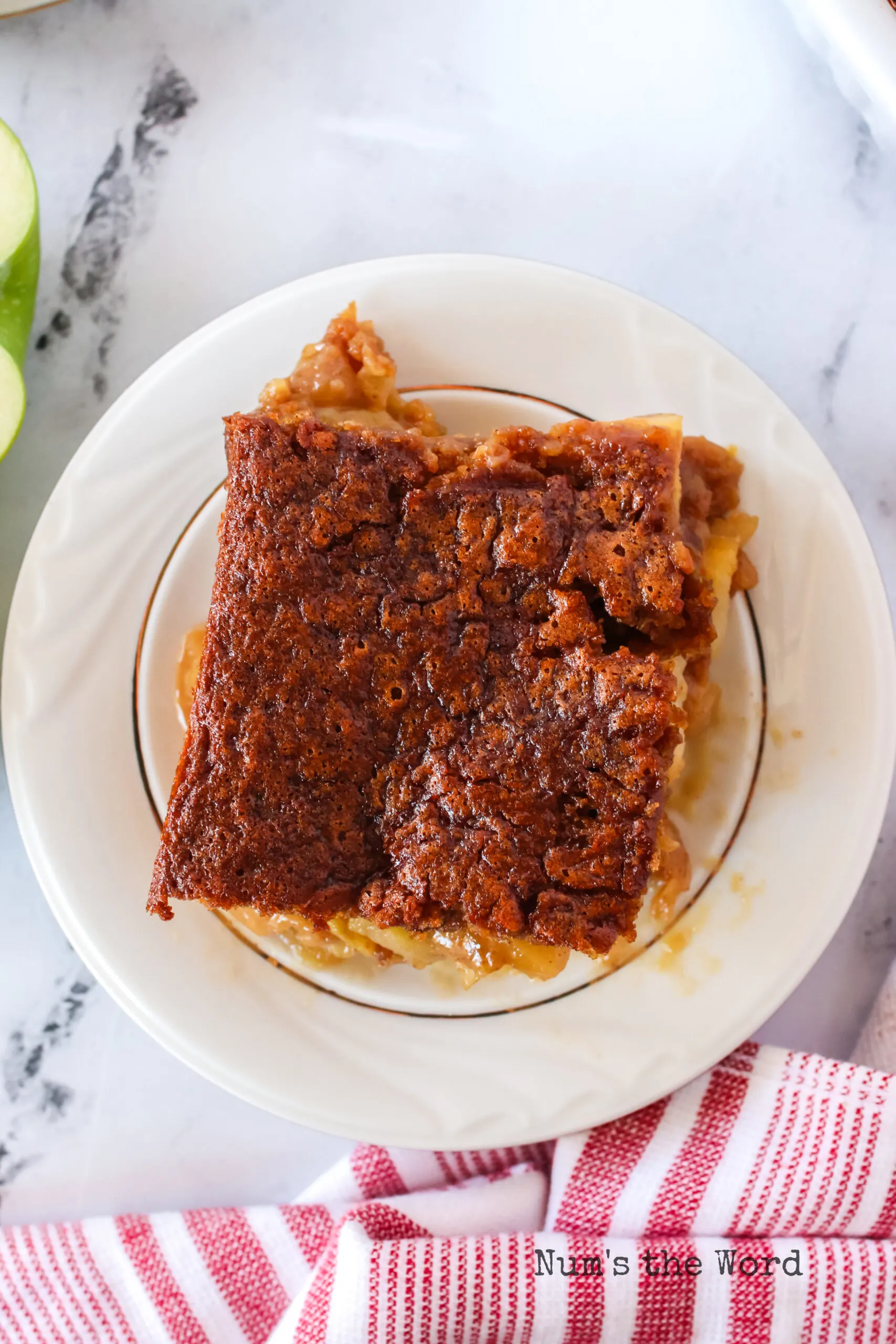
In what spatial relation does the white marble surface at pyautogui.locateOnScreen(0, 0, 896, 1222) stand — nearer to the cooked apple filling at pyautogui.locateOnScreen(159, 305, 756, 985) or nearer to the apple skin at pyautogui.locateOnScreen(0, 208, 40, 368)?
the apple skin at pyautogui.locateOnScreen(0, 208, 40, 368)

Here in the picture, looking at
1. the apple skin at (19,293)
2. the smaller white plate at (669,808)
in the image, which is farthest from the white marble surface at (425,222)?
the smaller white plate at (669,808)

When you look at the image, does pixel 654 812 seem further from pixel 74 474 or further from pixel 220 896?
pixel 74 474

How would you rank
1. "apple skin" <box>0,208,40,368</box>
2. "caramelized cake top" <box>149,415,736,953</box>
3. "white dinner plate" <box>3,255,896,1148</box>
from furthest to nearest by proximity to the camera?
"apple skin" <box>0,208,40,368</box>
"white dinner plate" <box>3,255,896,1148</box>
"caramelized cake top" <box>149,415,736,953</box>

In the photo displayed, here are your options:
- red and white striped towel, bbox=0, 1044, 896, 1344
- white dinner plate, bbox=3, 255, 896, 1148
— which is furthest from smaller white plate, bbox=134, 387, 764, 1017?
red and white striped towel, bbox=0, 1044, 896, 1344

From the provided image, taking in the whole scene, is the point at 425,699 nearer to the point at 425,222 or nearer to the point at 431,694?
the point at 431,694

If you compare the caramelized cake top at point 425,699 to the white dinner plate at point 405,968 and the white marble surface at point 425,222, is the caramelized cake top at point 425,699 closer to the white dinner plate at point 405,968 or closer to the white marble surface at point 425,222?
the white dinner plate at point 405,968
